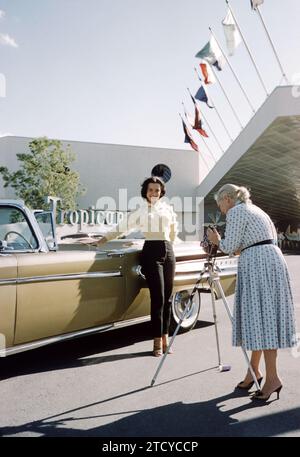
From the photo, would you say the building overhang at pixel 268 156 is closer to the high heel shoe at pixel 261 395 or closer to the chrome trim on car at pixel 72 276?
the chrome trim on car at pixel 72 276

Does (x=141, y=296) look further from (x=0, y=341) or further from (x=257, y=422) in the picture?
(x=257, y=422)

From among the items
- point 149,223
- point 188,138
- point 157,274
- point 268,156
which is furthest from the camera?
point 268,156

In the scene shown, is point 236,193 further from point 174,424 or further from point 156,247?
point 174,424

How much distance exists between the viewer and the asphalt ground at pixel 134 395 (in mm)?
2949

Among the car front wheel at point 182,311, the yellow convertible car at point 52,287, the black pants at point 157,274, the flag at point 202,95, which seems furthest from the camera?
the flag at point 202,95

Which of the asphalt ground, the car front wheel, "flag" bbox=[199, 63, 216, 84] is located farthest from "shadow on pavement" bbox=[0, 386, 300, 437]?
"flag" bbox=[199, 63, 216, 84]

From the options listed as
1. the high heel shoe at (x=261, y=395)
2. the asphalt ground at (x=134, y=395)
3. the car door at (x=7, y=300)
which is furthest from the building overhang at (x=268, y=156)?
the car door at (x=7, y=300)

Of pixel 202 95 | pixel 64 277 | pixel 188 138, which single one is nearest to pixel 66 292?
pixel 64 277

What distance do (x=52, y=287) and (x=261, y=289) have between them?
1845 millimetres

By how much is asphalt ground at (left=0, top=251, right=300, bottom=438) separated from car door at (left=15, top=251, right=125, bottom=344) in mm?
455

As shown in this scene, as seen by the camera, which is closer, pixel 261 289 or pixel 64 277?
pixel 261 289

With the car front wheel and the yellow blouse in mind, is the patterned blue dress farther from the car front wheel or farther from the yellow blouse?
the car front wheel

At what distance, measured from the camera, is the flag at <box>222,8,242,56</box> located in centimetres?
2109

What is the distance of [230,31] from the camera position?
21141mm
